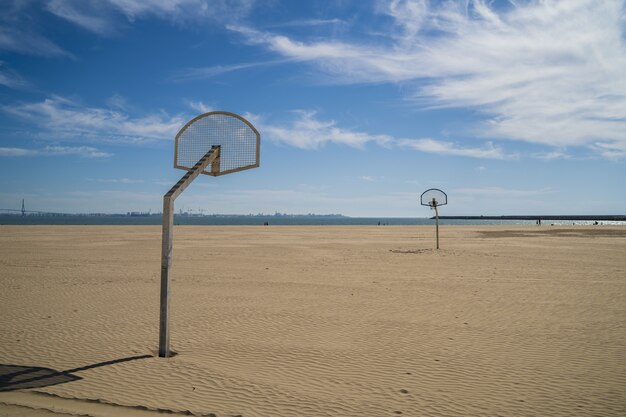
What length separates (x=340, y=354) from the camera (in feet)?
23.0

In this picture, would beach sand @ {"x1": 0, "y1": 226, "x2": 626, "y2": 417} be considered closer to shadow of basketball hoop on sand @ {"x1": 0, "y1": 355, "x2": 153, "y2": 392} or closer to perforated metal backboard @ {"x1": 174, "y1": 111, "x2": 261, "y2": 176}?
shadow of basketball hoop on sand @ {"x1": 0, "y1": 355, "x2": 153, "y2": 392}

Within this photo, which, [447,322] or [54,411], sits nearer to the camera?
[54,411]

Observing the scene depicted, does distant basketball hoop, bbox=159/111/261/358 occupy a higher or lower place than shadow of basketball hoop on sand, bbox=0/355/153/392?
higher

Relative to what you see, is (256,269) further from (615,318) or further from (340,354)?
(615,318)

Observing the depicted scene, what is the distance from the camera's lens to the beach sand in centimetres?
523

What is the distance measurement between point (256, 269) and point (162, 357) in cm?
1108

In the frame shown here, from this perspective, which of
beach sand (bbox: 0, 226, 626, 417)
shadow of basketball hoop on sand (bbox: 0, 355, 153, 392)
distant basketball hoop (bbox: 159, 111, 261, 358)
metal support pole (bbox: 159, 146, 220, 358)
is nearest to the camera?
beach sand (bbox: 0, 226, 626, 417)

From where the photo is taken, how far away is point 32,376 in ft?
19.6

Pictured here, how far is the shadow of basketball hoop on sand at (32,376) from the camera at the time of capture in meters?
5.65

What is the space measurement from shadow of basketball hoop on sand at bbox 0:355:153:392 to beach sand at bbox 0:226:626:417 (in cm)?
3

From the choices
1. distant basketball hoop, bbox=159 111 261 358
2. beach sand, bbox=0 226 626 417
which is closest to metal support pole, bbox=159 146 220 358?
beach sand, bbox=0 226 626 417

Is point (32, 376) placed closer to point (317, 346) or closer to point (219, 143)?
point (317, 346)

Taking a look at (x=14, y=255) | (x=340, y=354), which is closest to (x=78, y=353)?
(x=340, y=354)

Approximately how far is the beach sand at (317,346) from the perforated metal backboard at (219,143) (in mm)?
3726
